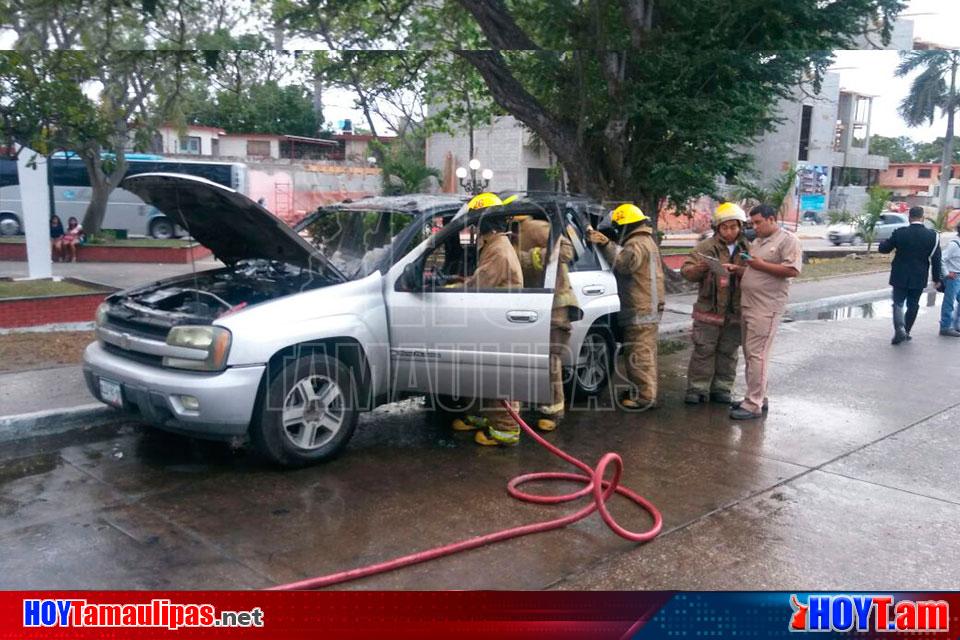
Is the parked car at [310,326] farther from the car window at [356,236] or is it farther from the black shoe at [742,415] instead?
the black shoe at [742,415]

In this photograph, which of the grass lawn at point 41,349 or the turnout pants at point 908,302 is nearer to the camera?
the grass lawn at point 41,349

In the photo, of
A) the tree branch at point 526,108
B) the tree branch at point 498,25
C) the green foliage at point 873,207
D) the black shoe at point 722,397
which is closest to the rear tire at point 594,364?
the black shoe at point 722,397

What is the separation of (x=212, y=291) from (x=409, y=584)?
2.61 meters

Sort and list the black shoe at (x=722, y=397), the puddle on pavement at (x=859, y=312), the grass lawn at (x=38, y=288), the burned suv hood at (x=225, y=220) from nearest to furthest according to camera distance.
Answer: the burned suv hood at (x=225, y=220) < the black shoe at (x=722, y=397) < the grass lawn at (x=38, y=288) < the puddle on pavement at (x=859, y=312)

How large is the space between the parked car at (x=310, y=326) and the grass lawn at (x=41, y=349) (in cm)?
272

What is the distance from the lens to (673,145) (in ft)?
33.4

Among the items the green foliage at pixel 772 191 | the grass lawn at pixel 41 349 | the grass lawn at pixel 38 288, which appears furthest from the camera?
the green foliage at pixel 772 191

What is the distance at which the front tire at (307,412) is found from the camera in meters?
4.87

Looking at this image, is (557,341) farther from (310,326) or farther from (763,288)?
(310,326)

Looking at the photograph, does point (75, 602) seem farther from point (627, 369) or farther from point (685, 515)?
point (627, 369)

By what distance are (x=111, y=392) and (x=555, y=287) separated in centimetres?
309

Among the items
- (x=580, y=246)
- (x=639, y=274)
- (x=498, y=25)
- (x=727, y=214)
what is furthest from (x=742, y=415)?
(x=498, y=25)

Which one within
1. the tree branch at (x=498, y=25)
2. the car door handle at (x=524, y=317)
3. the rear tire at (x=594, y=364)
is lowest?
the rear tire at (x=594, y=364)

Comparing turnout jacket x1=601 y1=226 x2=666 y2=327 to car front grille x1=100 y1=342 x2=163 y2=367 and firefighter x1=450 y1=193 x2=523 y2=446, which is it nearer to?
firefighter x1=450 y1=193 x2=523 y2=446
